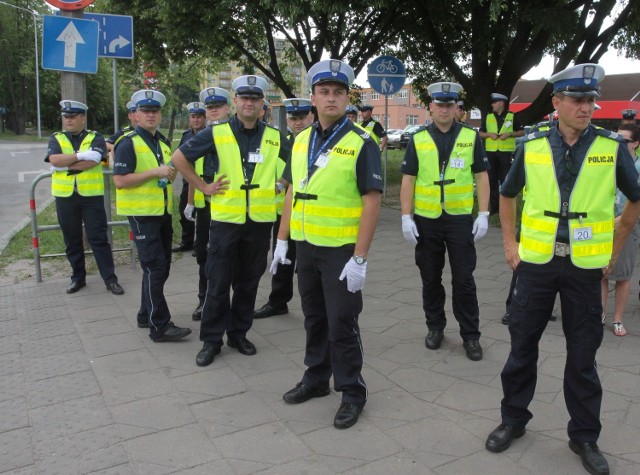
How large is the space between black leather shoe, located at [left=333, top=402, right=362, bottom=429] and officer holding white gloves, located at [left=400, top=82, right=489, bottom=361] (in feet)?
4.54

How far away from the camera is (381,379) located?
14.1ft

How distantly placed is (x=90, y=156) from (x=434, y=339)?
4.05 meters

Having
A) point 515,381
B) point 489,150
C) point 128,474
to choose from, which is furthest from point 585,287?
point 489,150

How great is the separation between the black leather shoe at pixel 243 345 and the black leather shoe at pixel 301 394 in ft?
2.87

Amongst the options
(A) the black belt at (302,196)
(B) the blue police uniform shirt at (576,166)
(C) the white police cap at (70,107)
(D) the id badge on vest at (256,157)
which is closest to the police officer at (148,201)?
(D) the id badge on vest at (256,157)

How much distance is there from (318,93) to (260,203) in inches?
48.9

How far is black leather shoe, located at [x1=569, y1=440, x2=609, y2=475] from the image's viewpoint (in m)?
3.04

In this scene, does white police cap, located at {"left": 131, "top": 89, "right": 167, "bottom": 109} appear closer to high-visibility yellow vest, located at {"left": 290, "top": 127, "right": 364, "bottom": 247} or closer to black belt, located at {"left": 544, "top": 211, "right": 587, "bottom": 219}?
high-visibility yellow vest, located at {"left": 290, "top": 127, "right": 364, "bottom": 247}

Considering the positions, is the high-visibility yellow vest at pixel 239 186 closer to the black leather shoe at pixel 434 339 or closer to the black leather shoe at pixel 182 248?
the black leather shoe at pixel 434 339

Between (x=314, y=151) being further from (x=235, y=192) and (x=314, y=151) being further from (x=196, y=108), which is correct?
(x=196, y=108)

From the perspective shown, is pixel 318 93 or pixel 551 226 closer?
pixel 551 226

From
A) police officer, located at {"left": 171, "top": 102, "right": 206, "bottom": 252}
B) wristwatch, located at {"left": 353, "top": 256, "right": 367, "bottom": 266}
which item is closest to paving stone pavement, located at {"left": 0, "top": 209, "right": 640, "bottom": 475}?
wristwatch, located at {"left": 353, "top": 256, "right": 367, "bottom": 266}

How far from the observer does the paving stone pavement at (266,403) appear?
3227 millimetres

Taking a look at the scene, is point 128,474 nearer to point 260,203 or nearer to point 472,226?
point 260,203
